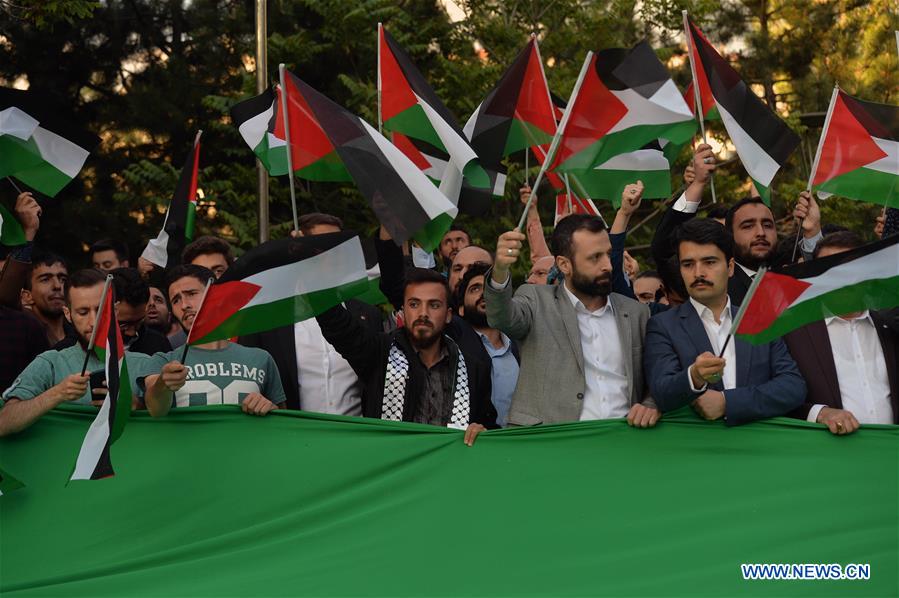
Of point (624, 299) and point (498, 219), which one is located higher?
point (498, 219)

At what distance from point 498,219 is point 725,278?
11014 mm

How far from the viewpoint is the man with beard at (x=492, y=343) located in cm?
705

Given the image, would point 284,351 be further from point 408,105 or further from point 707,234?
point 707,234

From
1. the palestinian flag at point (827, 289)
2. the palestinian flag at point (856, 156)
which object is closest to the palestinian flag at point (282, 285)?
the palestinian flag at point (827, 289)

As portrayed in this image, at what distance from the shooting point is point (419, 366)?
6.56 metres

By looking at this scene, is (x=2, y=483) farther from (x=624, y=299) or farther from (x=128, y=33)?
(x=128, y=33)

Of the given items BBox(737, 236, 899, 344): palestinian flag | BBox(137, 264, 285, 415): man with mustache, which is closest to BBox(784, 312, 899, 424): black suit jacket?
BBox(737, 236, 899, 344): palestinian flag

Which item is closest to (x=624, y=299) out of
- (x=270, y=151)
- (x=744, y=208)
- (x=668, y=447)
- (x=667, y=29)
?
(x=668, y=447)

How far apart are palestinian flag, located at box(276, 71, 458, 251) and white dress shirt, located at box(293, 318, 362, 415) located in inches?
35.0

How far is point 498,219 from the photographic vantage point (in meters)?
17.1

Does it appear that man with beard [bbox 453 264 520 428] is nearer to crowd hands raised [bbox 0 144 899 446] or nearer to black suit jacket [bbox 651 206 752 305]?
crowd hands raised [bbox 0 144 899 446]

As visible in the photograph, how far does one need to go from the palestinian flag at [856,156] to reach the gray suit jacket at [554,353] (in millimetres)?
1865

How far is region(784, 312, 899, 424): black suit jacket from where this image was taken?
5.96 metres

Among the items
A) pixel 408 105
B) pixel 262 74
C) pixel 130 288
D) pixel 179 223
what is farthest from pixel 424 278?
pixel 262 74
